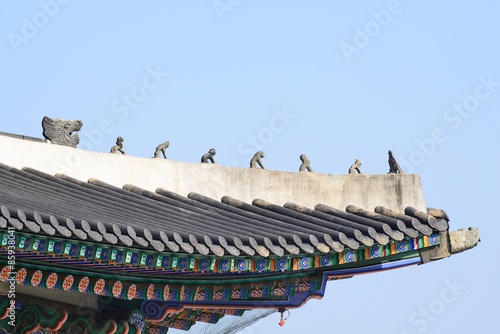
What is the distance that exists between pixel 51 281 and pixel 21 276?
0.28m

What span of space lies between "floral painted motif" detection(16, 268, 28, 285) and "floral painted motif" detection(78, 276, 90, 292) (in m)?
0.49

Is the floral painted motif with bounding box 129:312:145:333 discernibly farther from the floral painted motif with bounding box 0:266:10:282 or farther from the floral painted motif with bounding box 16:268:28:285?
the floral painted motif with bounding box 0:266:10:282

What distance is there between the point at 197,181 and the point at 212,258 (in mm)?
2725

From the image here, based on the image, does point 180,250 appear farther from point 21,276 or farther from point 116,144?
point 116,144

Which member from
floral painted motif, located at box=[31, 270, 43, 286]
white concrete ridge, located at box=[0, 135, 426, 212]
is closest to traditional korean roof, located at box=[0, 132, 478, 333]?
floral painted motif, located at box=[31, 270, 43, 286]

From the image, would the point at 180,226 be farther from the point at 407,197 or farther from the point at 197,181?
the point at 407,197

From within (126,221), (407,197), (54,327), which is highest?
(407,197)

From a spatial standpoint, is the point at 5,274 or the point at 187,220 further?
the point at 187,220

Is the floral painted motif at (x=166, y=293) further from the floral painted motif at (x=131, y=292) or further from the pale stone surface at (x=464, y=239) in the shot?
the pale stone surface at (x=464, y=239)

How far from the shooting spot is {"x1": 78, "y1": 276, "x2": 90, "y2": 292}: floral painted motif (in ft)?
33.0

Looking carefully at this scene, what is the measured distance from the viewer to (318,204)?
483 inches

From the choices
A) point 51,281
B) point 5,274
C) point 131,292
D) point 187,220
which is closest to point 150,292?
point 131,292

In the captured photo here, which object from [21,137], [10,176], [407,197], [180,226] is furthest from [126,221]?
[407,197]

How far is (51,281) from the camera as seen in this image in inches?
389
